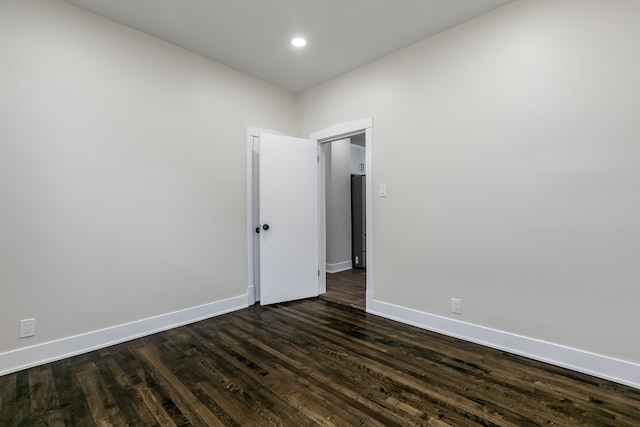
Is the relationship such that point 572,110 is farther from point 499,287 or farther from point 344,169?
point 344,169

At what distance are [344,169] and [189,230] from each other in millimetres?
3297

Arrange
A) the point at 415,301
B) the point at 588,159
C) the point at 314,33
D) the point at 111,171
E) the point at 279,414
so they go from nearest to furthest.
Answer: the point at 279,414 < the point at 588,159 < the point at 111,171 < the point at 314,33 < the point at 415,301

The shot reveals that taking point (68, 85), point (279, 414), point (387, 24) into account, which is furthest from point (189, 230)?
point (387, 24)

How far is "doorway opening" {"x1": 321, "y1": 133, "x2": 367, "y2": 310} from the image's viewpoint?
17.3 ft

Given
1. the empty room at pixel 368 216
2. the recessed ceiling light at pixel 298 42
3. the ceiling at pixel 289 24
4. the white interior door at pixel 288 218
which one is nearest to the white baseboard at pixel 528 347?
the empty room at pixel 368 216

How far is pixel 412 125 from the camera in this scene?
9.64ft

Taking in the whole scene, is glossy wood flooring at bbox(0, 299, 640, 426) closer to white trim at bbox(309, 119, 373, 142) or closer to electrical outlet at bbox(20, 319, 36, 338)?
electrical outlet at bbox(20, 319, 36, 338)

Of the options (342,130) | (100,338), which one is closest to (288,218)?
(342,130)

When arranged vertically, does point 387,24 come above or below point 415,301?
above

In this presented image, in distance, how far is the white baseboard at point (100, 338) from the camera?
2125mm

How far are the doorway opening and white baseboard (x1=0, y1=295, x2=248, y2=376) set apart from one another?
2277mm

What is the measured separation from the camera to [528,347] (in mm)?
2266

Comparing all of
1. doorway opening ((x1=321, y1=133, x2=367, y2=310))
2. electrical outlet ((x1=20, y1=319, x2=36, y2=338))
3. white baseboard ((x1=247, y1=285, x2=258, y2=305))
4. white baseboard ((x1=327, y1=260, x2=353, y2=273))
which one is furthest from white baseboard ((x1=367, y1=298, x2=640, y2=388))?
electrical outlet ((x1=20, y1=319, x2=36, y2=338))

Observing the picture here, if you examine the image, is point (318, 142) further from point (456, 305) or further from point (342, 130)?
point (456, 305)
